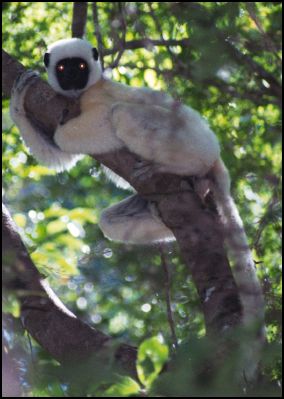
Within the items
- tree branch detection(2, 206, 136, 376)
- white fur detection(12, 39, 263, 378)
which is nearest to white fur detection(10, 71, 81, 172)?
white fur detection(12, 39, 263, 378)

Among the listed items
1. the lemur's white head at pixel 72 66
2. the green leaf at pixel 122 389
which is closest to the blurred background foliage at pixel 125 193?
the green leaf at pixel 122 389

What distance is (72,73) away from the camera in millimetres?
6078

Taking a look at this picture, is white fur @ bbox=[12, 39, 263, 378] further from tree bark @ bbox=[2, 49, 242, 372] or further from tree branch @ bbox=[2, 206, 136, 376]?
tree branch @ bbox=[2, 206, 136, 376]

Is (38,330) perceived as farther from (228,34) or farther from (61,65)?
(61,65)

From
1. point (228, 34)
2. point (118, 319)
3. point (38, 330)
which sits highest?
point (228, 34)

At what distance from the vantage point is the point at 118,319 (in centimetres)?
712

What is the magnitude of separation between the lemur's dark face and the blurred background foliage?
0.32 metres

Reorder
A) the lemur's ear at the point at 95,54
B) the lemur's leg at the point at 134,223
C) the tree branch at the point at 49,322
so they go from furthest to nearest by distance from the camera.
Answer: the lemur's ear at the point at 95,54 < the lemur's leg at the point at 134,223 < the tree branch at the point at 49,322

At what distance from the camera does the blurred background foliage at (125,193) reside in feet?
10.3

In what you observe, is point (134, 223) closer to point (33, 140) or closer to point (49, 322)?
→ point (33, 140)

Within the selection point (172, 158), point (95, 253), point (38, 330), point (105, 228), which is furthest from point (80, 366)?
point (105, 228)

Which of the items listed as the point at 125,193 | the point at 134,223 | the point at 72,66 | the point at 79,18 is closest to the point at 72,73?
the point at 72,66

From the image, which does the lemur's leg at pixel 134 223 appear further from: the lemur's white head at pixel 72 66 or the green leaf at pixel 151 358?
the green leaf at pixel 151 358

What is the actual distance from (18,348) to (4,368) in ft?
1.80
